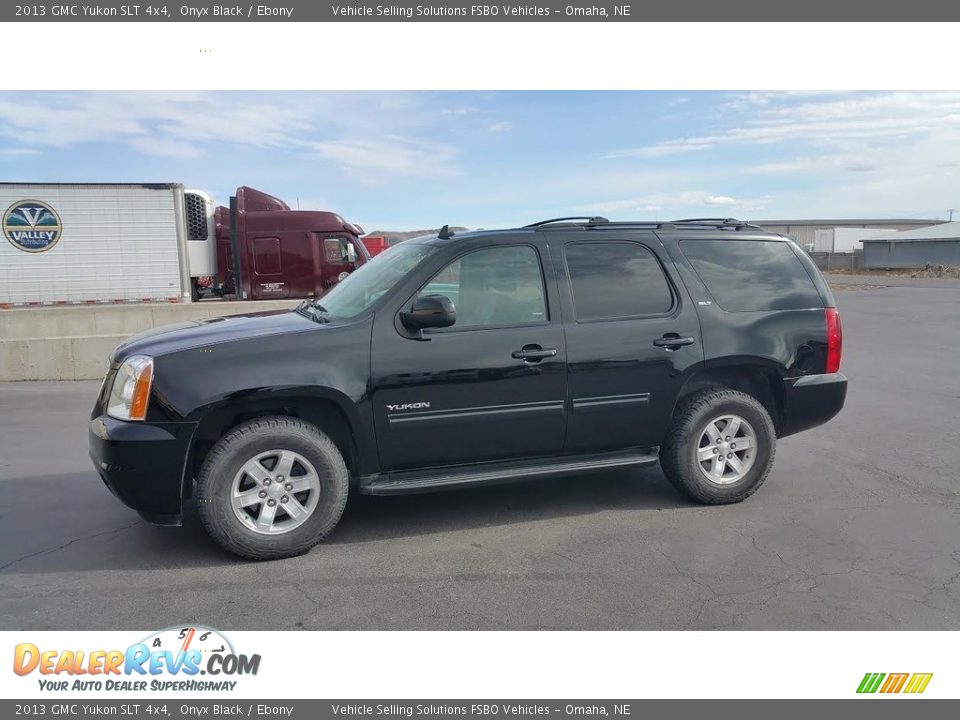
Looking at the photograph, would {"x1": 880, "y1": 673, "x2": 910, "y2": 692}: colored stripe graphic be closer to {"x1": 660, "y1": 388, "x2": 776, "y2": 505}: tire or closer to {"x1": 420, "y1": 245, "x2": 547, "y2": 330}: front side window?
{"x1": 660, "y1": 388, "x2": 776, "y2": 505}: tire

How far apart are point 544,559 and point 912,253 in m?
66.6

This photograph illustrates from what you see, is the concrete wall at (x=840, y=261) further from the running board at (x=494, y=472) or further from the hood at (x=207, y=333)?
the hood at (x=207, y=333)

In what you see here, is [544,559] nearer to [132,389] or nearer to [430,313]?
[430,313]

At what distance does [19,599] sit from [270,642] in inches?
57.2

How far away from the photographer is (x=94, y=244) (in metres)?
15.0

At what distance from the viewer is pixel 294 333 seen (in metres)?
4.21

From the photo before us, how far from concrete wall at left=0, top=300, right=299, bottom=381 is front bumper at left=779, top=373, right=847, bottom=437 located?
7.17 m

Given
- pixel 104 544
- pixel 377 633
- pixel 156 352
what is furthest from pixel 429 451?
pixel 104 544

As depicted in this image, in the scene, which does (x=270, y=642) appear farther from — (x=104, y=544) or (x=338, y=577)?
(x=104, y=544)

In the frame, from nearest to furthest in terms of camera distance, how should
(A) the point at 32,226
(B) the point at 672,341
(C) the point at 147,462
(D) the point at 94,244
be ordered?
(C) the point at 147,462 → (B) the point at 672,341 → (A) the point at 32,226 → (D) the point at 94,244

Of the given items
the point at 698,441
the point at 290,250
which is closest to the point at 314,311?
the point at 698,441

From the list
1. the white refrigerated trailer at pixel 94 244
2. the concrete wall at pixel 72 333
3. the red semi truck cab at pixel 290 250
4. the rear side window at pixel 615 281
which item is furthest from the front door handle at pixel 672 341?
the white refrigerated trailer at pixel 94 244

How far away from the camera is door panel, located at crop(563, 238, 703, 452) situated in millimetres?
4684

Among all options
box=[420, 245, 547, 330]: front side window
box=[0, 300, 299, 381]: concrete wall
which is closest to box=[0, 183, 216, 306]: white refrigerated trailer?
box=[0, 300, 299, 381]: concrete wall
